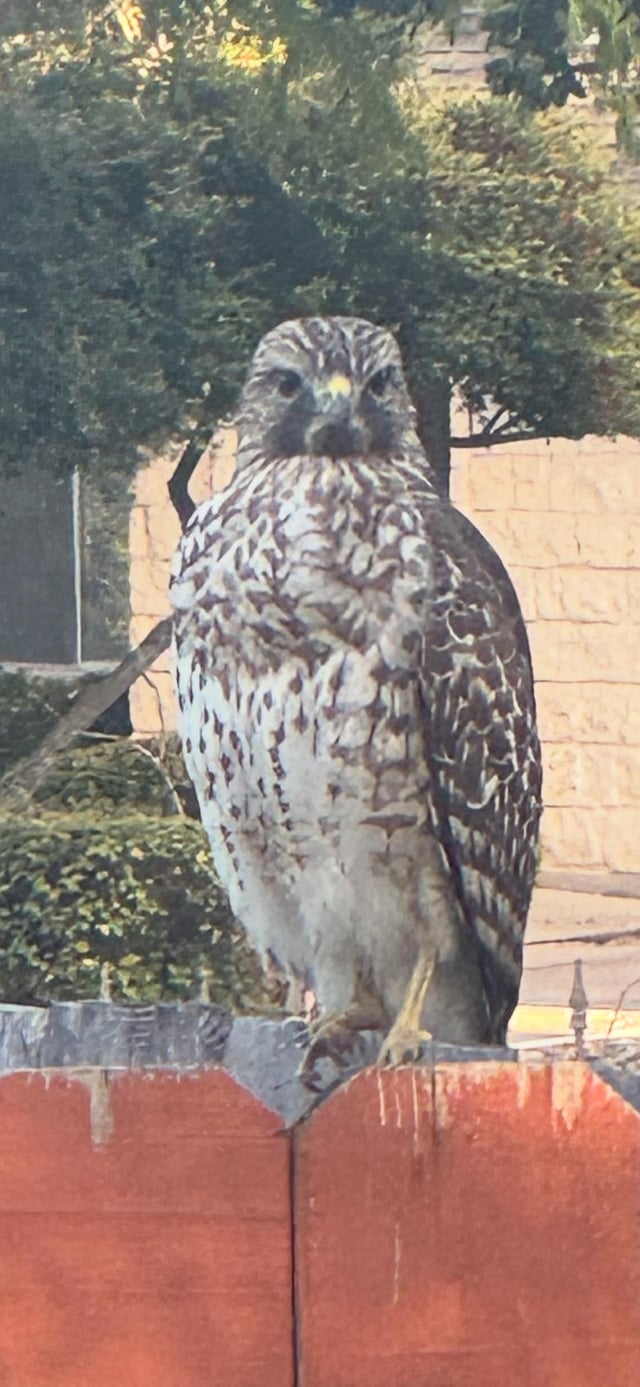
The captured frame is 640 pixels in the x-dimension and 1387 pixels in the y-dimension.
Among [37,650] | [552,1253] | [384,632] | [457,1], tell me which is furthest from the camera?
[37,650]

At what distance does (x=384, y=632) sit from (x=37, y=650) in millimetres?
1468

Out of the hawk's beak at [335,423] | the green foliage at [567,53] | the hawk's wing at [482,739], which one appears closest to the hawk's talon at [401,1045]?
the hawk's wing at [482,739]

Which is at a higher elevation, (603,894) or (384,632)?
(384,632)

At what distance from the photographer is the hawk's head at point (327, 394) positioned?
48.6 inches

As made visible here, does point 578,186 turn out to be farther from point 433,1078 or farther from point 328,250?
point 433,1078

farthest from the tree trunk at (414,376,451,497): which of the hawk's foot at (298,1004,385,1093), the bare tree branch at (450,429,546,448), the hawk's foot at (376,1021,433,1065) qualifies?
the hawk's foot at (376,1021,433,1065)

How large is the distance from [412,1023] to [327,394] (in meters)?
0.40

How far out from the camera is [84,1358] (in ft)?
2.26

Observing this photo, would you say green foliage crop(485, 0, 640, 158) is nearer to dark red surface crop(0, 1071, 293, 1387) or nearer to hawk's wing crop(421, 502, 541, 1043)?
hawk's wing crop(421, 502, 541, 1043)

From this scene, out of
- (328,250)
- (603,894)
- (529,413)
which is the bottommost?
(603,894)

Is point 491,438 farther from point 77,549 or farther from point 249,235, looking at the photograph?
point 77,549

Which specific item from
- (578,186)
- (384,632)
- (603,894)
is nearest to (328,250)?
(578,186)

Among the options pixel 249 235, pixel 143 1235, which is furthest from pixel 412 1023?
pixel 249 235

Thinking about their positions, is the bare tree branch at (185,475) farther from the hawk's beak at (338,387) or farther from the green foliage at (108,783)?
the hawk's beak at (338,387)
